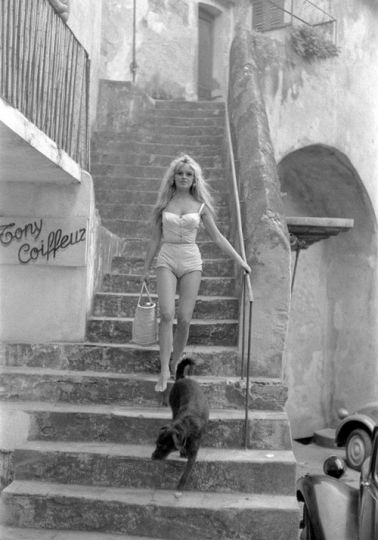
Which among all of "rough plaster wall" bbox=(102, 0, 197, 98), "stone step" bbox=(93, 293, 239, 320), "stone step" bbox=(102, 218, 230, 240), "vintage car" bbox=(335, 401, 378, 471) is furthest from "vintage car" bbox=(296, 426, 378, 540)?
"rough plaster wall" bbox=(102, 0, 197, 98)

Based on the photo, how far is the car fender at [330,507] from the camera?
195 inches

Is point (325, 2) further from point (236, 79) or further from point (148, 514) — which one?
point (148, 514)

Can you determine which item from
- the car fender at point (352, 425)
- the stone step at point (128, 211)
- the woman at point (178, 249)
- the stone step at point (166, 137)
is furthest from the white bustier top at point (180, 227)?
the car fender at point (352, 425)

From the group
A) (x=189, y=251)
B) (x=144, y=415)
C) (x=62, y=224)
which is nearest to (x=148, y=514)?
(x=144, y=415)

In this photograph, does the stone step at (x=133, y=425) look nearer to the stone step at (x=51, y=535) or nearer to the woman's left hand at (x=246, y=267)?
the stone step at (x=51, y=535)

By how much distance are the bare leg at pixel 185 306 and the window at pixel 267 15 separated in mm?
9370

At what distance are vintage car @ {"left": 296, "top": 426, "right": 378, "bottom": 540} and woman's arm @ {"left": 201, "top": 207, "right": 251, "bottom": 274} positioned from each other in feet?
5.66

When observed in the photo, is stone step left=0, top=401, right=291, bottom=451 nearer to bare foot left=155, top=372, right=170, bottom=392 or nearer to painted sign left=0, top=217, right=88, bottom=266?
bare foot left=155, top=372, right=170, bottom=392

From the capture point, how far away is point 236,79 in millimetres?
9297

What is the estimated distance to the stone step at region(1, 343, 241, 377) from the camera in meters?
6.41

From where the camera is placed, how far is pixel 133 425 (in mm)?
5801

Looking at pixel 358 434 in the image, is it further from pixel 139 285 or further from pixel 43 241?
pixel 43 241

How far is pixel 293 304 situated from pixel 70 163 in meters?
7.15

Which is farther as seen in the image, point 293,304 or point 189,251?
point 293,304
